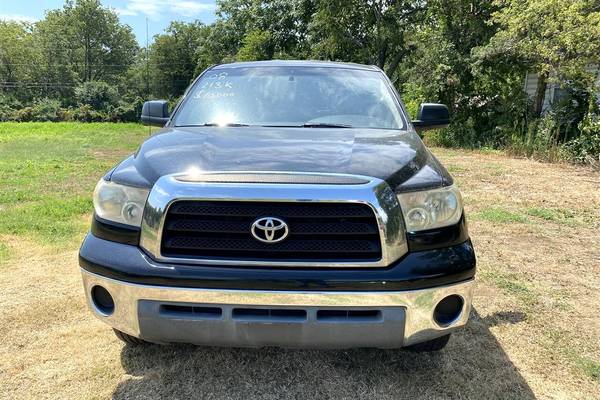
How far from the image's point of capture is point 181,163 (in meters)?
2.31

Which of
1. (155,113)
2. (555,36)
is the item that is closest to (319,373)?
(155,113)

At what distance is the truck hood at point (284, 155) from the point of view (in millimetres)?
2252

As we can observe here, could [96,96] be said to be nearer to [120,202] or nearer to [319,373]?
[120,202]

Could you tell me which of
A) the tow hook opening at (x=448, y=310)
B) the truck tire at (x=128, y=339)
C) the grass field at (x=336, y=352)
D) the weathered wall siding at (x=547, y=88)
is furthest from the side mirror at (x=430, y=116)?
the weathered wall siding at (x=547, y=88)

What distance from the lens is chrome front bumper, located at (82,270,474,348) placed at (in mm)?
2064

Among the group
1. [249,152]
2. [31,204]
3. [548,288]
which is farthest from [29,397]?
[31,204]

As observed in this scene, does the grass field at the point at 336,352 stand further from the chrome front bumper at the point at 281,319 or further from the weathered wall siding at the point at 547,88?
the weathered wall siding at the point at 547,88

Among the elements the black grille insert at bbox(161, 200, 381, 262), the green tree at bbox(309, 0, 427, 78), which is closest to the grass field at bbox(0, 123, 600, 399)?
the black grille insert at bbox(161, 200, 381, 262)

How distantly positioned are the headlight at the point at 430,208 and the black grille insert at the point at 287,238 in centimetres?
20

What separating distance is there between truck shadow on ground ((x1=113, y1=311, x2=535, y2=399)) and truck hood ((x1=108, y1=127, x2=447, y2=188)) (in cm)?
112

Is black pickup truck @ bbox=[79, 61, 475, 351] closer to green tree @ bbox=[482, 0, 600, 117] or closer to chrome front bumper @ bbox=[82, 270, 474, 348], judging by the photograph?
chrome front bumper @ bbox=[82, 270, 474, 348]

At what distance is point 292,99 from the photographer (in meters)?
3.51

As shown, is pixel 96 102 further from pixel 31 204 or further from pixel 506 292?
pixel 506 292

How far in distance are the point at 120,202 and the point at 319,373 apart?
141 centimetres
